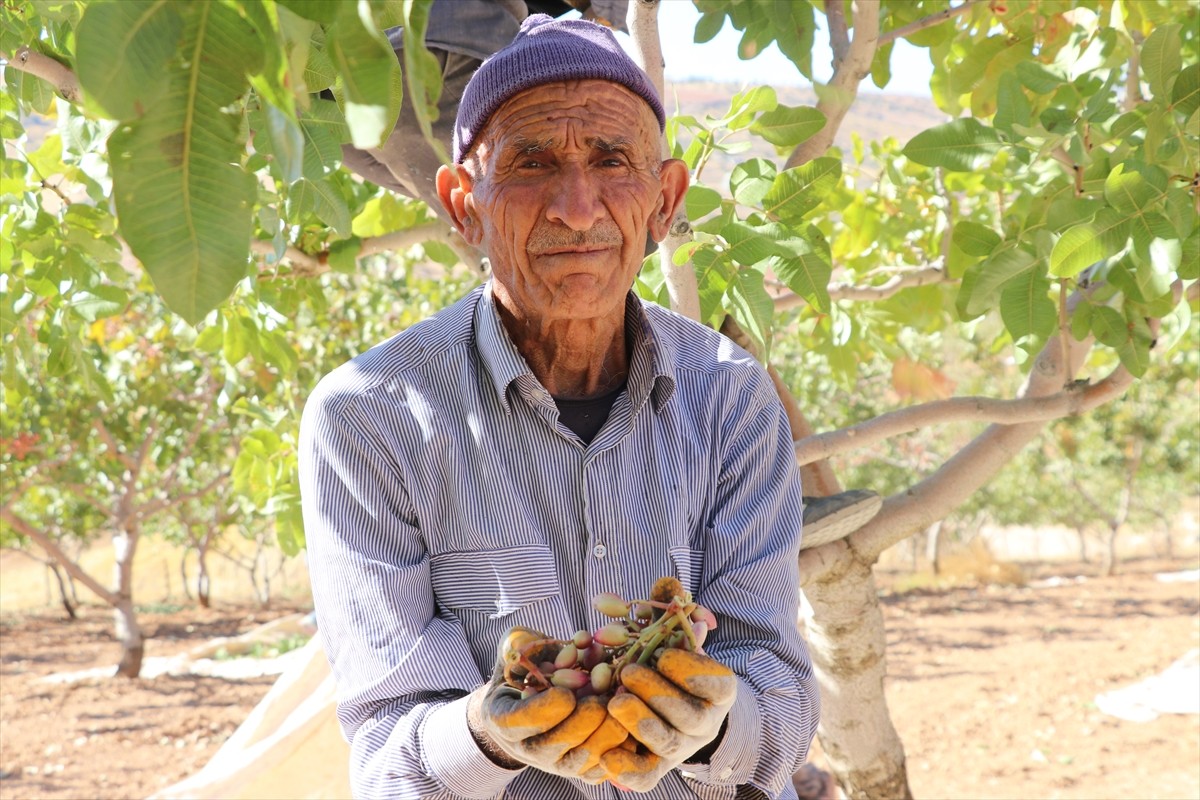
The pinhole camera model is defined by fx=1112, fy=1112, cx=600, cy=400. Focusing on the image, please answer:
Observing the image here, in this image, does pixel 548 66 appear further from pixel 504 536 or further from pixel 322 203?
pixel 504 536

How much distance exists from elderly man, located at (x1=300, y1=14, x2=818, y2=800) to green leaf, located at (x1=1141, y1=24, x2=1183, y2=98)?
3.60 ft

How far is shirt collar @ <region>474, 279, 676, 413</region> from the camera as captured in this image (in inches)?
66.9

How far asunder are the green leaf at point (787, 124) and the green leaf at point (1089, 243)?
1.72ft

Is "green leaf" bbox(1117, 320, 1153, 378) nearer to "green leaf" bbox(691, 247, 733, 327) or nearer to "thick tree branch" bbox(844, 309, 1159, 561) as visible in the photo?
"thick tree branch" bbox(844, 309, 1159, 561)

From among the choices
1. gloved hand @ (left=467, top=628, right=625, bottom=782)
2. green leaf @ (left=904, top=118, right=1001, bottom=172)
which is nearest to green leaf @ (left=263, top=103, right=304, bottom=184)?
gloved hand @ (left=467, top=628, right=625, bottom=782)

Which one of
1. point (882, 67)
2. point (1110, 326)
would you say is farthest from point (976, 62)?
point (1110, 326)

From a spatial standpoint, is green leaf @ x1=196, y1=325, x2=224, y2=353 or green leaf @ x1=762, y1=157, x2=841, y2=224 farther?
green leaf @ x1=196, y1=325, x2=224, y2=353

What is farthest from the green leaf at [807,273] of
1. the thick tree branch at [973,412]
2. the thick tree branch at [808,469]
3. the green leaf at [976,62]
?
the green leaf at [976,62]

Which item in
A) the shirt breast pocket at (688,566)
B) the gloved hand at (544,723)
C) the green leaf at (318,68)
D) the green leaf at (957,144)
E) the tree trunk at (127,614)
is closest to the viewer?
the green leaf at (318,68)

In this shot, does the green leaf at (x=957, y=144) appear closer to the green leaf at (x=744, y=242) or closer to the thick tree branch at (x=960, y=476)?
the green leaf at (x=744, y=242)

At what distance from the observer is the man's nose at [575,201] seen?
1595 millimetres

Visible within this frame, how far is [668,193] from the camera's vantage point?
1.82m

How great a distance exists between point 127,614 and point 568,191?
30.0ft

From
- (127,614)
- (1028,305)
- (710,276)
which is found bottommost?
(127,614)
